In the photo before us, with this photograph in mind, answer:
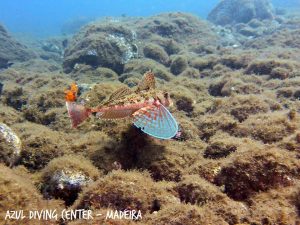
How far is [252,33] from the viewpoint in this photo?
2480cm

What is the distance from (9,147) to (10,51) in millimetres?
20836

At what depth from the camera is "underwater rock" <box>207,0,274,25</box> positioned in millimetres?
29938

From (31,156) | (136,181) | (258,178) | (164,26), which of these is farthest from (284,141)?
(164,26)

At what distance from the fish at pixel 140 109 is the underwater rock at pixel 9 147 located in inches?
43.3

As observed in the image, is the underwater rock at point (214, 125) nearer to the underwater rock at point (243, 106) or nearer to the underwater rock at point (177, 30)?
the underwater rock at point (243, 106)

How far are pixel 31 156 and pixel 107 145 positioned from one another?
130cm

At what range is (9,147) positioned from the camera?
454 centimetres

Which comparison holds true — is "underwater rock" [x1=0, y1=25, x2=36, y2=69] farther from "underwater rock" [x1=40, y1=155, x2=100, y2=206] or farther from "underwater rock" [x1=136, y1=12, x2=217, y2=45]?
"underwater rock" [x1=40, y1=155, x2=100, y2=206]

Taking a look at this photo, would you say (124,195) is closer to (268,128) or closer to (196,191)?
(196,191)

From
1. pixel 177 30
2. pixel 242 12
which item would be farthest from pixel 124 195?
pixel 242 12

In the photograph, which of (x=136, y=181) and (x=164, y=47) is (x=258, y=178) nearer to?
(x=136, y=181)

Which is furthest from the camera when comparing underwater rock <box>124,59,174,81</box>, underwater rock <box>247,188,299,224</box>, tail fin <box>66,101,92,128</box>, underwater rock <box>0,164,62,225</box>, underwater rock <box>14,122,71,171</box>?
underwater rock <box>124,59,174,81</box>

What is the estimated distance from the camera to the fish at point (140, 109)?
4.25 metres

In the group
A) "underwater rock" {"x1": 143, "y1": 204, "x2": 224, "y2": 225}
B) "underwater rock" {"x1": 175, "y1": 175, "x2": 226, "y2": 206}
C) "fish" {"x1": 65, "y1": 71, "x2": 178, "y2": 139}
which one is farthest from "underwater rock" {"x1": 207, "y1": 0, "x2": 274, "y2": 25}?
"underwater rock" {"x1": 143, "y1": 204, "x2": 224, "y2": 225}
